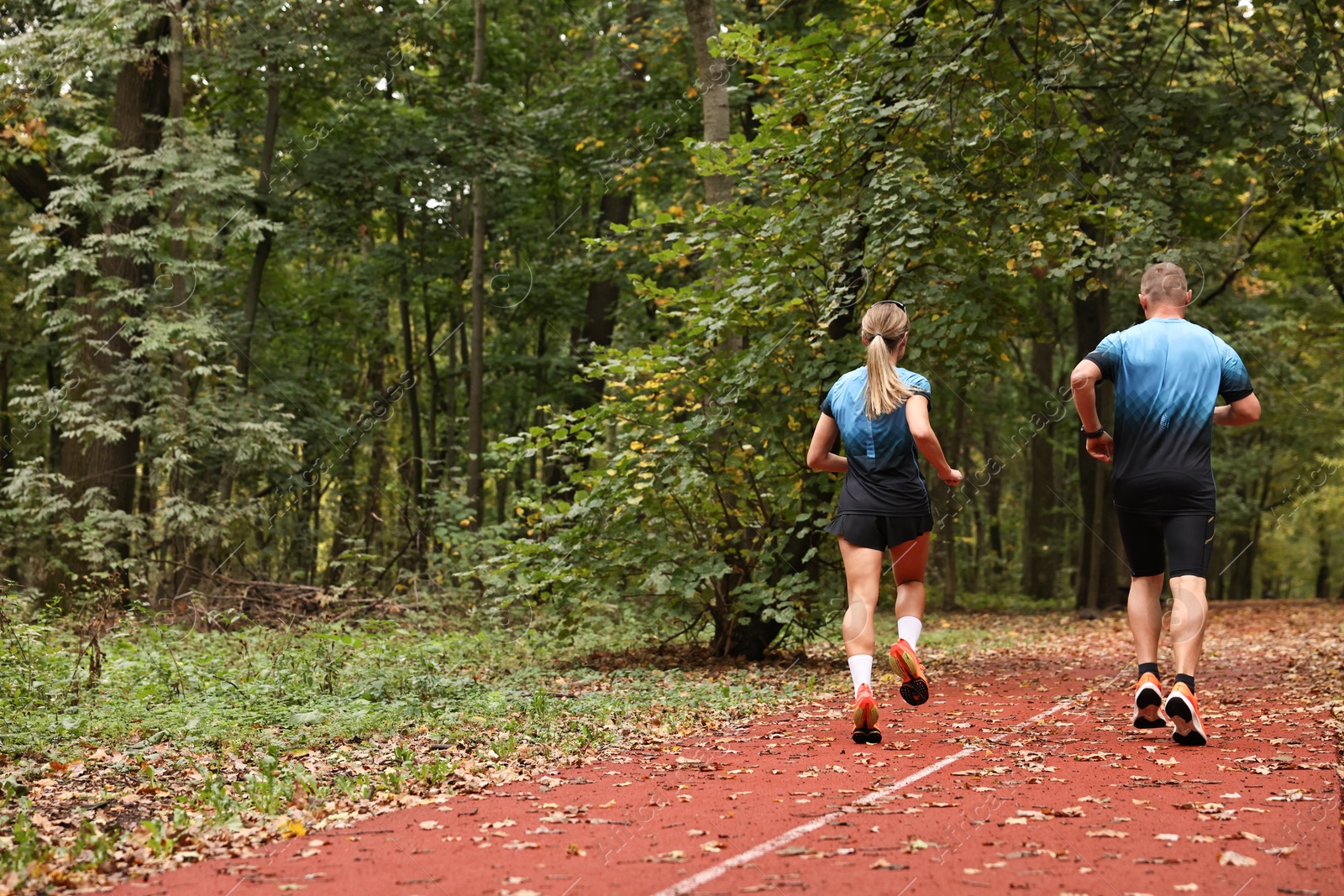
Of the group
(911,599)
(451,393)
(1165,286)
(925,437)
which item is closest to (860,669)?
(911,599)

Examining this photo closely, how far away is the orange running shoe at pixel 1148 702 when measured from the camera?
6.28 m

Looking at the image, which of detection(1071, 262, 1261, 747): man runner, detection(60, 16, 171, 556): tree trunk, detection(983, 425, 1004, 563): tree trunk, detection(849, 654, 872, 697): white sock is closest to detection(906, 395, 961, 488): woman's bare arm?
detection(1071, 262, 1261, 747): man runner

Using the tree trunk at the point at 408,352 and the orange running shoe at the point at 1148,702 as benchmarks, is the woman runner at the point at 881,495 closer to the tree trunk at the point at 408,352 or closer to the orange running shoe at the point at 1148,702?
the orange running shoe at the point at 1148,702

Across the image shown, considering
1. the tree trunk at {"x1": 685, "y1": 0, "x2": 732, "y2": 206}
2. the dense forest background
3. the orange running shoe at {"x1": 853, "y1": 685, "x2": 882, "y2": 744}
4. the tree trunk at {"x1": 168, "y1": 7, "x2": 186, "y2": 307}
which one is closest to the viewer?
the orange running shoe at {"x1": 853, "y1": 685, "x2": 882, "y2": 744}

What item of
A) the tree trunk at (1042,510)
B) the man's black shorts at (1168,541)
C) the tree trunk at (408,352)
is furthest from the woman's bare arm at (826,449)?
the tree trunk at (1042,510)

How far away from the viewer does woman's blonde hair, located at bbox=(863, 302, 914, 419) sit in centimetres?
664

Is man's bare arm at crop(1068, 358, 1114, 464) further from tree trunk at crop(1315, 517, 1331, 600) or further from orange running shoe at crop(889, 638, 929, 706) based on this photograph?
tree trunk at crop(1315, 517, 1331, 600)

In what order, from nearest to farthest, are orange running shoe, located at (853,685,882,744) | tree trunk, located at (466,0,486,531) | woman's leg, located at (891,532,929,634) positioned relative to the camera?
orange running shoe, located at (853,685,882,744) < woman's leg, located at (891,532,929,634) < tree trunk, located at (466,0,486,531)

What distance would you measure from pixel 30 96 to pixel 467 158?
24.2 feet

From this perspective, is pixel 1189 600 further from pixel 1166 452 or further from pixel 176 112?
pixel 176 112

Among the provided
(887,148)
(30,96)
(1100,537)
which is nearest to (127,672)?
(887,148)

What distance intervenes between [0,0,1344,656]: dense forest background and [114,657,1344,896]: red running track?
4394 mm

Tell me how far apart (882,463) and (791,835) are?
9.28 ft

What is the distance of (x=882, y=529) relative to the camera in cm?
671
